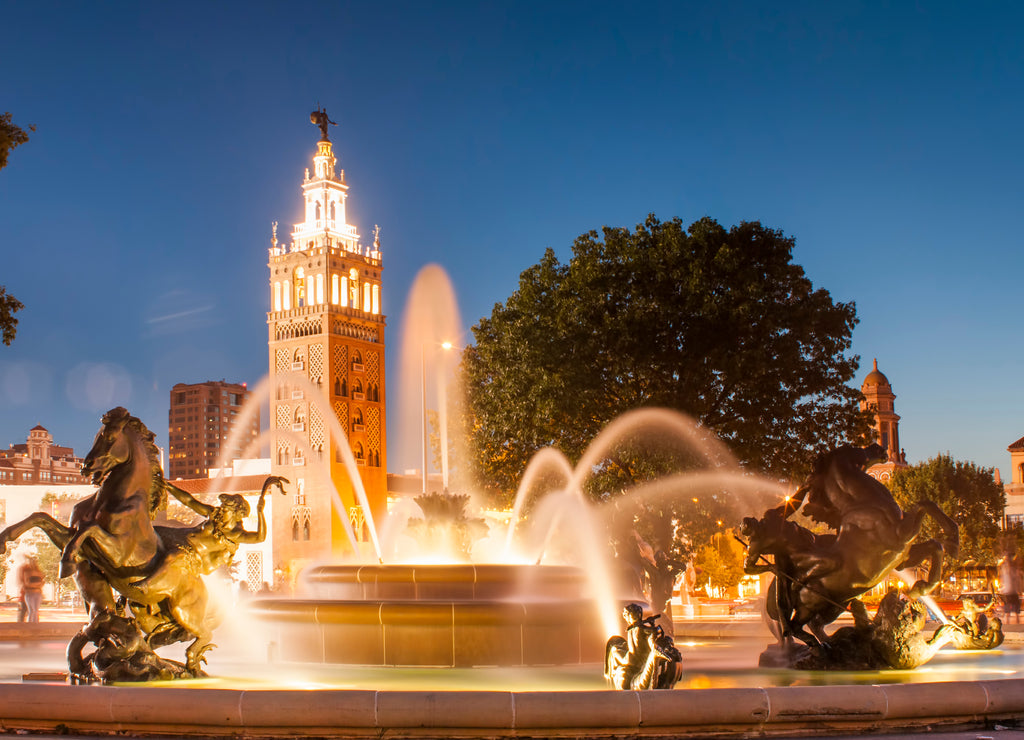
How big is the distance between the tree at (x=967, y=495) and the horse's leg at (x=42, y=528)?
175 feet

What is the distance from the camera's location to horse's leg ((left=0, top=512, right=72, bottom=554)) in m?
9.46

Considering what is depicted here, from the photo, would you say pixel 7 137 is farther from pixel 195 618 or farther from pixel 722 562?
pixel 722 562

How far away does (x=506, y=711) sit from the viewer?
784 cm

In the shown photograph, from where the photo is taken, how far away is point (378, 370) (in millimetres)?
95562

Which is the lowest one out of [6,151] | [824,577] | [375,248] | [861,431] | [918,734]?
[918,734]

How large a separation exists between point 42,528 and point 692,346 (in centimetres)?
1825

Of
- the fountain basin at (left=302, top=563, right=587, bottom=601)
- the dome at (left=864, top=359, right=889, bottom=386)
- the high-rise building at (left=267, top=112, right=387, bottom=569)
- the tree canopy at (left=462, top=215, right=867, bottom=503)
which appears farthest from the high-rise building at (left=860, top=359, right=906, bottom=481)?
the fountain basin at (left=302, top=563, right=587, bottom=601)

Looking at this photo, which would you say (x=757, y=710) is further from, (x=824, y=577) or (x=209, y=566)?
(x=209, y=566)

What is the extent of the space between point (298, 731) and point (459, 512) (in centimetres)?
1017

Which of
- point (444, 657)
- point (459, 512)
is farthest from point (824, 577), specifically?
point (459, 512)

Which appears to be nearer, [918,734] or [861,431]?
[918,734]

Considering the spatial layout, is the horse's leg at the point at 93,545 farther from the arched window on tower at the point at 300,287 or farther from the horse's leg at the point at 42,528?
the arched window on tower at the point at 300,287

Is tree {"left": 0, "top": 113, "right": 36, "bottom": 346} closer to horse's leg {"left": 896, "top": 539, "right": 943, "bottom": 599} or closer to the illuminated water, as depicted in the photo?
the illuminated water

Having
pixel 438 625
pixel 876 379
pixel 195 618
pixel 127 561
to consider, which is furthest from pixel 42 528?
pixel 876 379
